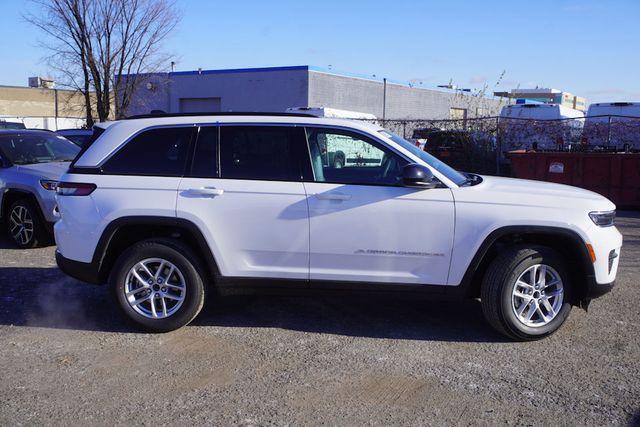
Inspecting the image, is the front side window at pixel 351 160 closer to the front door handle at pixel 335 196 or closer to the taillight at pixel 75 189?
the front door handle at pixel 335 196

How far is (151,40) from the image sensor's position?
23.3 m

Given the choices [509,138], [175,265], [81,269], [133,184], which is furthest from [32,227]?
[509,138]

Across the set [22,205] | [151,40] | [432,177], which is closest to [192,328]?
[432,177]

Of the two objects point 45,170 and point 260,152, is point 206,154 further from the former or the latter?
point 45,170

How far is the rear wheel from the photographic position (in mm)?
8781

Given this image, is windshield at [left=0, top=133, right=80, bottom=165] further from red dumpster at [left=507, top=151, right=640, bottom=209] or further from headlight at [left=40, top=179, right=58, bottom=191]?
red dumpster at [left=507, top=151, right=640, bottom=209]

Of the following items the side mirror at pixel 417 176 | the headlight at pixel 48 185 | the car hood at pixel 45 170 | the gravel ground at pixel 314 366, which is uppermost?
the side mirror at pixel 417 176

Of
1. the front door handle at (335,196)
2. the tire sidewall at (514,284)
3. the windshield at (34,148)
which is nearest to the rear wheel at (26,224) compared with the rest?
the windshield at (34,148)

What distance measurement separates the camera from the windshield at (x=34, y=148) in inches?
367

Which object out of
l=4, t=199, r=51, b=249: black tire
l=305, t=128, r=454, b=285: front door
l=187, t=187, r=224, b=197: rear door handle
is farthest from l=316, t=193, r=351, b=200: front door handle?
l=4, t=199, r=51, b=249: black tire

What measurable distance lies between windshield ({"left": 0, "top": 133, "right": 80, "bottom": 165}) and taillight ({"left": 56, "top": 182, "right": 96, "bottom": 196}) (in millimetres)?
4308

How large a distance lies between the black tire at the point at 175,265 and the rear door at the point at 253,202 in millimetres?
260

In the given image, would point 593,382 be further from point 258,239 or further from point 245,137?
point 245,137

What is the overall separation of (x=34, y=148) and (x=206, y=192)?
226 inches
